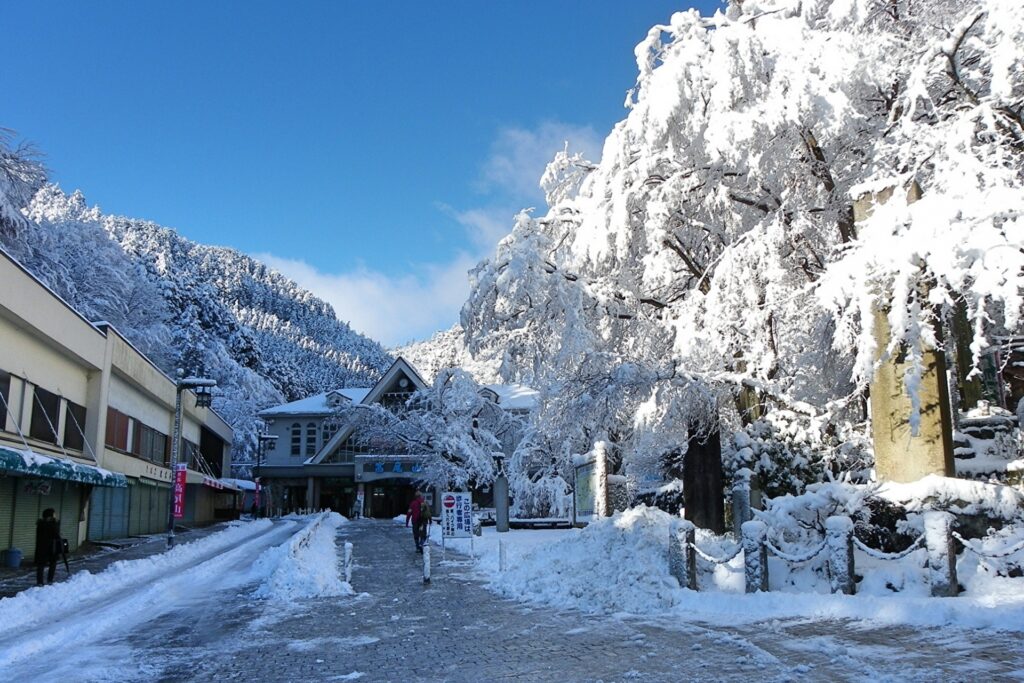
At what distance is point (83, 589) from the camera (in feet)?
49.2

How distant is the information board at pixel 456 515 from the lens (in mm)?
25719

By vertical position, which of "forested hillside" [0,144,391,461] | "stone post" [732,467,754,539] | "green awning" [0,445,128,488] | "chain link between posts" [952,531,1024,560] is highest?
"forested hillside" [0,144,391,461]

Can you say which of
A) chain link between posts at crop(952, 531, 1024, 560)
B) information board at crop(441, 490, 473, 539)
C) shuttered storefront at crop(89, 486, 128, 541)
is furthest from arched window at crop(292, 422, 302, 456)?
chain link between posts at crop(952, 531, 1024, 560)

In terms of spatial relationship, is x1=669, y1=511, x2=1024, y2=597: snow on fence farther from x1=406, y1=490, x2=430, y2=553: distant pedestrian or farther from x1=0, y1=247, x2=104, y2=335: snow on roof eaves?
x1=0, y1=247, x2=104, y2=335: snow on roof eaves

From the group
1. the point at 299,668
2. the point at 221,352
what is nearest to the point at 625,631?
the point at 299,668

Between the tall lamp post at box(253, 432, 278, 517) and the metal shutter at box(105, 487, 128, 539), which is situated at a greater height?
the tall lamp post at box(253, 432, 278, 517)

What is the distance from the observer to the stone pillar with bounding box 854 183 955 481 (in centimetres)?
1260

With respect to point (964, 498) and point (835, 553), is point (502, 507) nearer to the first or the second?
point (964, 498)

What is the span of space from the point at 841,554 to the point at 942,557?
1.19 m

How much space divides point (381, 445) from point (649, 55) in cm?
4496

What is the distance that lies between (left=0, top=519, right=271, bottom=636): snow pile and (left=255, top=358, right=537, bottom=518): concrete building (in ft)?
109

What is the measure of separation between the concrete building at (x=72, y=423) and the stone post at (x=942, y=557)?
1674 centimetres

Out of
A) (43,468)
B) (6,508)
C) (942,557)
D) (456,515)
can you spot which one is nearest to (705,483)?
(942,557)

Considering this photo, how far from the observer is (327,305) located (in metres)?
161
